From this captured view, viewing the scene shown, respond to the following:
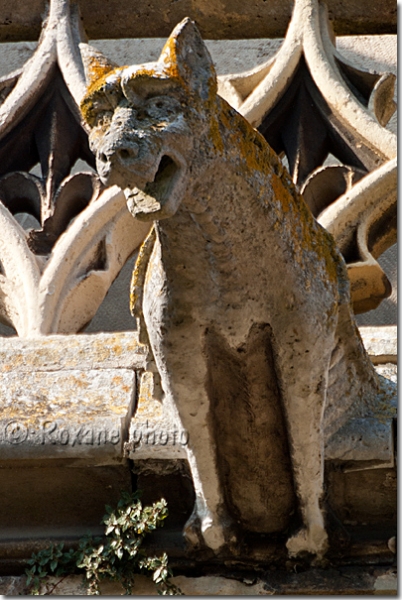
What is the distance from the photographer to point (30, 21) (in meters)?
3.65

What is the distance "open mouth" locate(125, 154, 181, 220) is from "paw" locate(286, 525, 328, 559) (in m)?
0.94

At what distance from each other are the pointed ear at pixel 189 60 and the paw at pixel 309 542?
1.02 m

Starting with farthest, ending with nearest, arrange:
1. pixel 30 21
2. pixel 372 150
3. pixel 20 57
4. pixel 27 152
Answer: pixel 20 57, pixel 30 21, pixel 27 152, pixel 372 150

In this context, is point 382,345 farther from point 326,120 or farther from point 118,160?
point 118,160

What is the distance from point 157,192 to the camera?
1.68 metres

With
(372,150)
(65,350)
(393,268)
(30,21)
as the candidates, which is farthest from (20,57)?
(65,350)

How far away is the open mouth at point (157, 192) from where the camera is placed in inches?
65.9

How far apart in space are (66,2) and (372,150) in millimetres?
1112

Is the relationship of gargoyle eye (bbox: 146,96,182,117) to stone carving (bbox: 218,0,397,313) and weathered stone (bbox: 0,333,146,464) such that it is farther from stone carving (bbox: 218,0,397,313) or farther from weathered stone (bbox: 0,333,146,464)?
stone carving (bbox: 218,0,397,313)

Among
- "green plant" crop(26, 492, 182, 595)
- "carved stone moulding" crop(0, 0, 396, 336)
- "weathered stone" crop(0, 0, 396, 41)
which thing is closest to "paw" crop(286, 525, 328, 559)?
"green plant" crop(26, 492, 182, 595)

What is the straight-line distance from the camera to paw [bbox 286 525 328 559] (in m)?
2.33

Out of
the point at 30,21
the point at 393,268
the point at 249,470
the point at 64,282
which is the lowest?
the point at 393,268

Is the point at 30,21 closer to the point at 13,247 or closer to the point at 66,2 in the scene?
the point at 66,2

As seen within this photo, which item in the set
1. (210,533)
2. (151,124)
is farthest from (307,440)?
(151,124)
